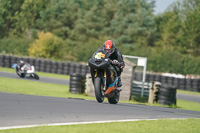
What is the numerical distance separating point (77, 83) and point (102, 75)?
8646 mm

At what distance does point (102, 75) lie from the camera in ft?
32.2

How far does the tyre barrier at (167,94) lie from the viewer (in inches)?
671

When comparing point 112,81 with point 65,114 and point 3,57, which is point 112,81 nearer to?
point 65,114

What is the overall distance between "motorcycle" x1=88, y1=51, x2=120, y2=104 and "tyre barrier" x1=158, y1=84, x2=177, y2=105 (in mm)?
6934

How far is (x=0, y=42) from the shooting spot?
49.8 m

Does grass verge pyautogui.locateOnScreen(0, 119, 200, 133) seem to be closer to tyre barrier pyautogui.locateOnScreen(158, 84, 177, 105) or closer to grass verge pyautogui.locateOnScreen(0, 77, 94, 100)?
grass verge pyautogui.locateOnScreen(0, 77, 94, 100)

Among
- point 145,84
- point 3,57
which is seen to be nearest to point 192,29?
point 3,57

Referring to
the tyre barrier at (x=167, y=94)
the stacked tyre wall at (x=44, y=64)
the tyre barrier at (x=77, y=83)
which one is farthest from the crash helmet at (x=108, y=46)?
the stacked tyre wall at (x=44, y=64)

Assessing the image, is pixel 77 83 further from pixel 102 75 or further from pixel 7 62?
pixel 7 62

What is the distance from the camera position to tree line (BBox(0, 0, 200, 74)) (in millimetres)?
51844

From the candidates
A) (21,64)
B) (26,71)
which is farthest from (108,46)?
(26,71)

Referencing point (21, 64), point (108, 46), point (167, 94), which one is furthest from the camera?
point (21, 64)

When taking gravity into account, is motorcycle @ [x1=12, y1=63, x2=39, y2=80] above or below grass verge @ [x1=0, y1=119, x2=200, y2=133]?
below

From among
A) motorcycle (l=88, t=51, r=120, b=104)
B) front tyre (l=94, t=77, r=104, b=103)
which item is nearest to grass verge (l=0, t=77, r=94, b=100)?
motorcycle (l=88, t=51, r=120, b=104)
